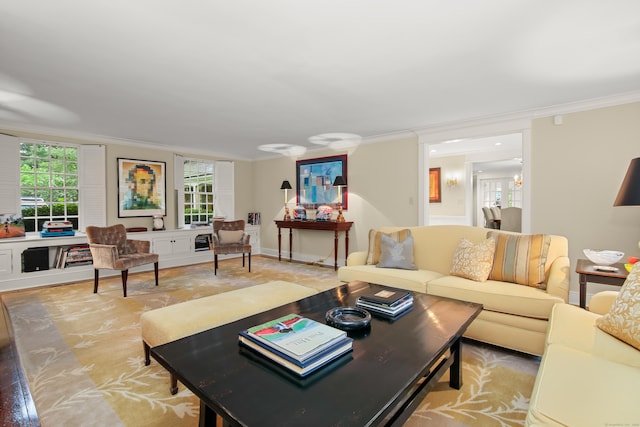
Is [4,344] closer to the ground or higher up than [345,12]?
closer to the ground

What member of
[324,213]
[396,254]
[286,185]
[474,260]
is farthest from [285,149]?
[474,260]

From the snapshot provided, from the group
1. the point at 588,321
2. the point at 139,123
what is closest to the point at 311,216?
the point at 139,123

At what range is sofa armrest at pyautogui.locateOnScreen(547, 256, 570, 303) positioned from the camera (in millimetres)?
2271

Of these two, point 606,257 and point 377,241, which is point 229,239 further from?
point 606,257

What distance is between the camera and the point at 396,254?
10.8 ft

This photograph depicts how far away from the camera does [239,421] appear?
93 centimetres

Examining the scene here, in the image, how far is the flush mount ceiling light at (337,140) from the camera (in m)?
5.01

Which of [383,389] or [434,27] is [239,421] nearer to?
[383,389]

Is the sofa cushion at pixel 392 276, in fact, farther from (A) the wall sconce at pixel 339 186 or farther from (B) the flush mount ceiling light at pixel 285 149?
(B) the flush mount ceiling light at pixel 285 149

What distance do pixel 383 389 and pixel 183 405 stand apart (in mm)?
1263

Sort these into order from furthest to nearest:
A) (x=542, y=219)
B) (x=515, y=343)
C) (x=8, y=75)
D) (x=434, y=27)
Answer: (x=542, y=219) < (x=8, y=75) < (x=515, y=343) < (x=434, y=27)

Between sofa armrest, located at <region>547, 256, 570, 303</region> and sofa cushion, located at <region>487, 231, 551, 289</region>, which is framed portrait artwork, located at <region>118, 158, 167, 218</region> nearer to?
sofa cushion, located at <region>487, 231, 551, 289</region>

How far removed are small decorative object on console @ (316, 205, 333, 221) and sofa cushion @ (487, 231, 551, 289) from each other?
10.5 feet

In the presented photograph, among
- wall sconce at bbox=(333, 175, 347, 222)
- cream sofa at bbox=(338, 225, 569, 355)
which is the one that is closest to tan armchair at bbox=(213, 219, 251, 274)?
wall sconce at bbox=(333, 175, 347, 222)
